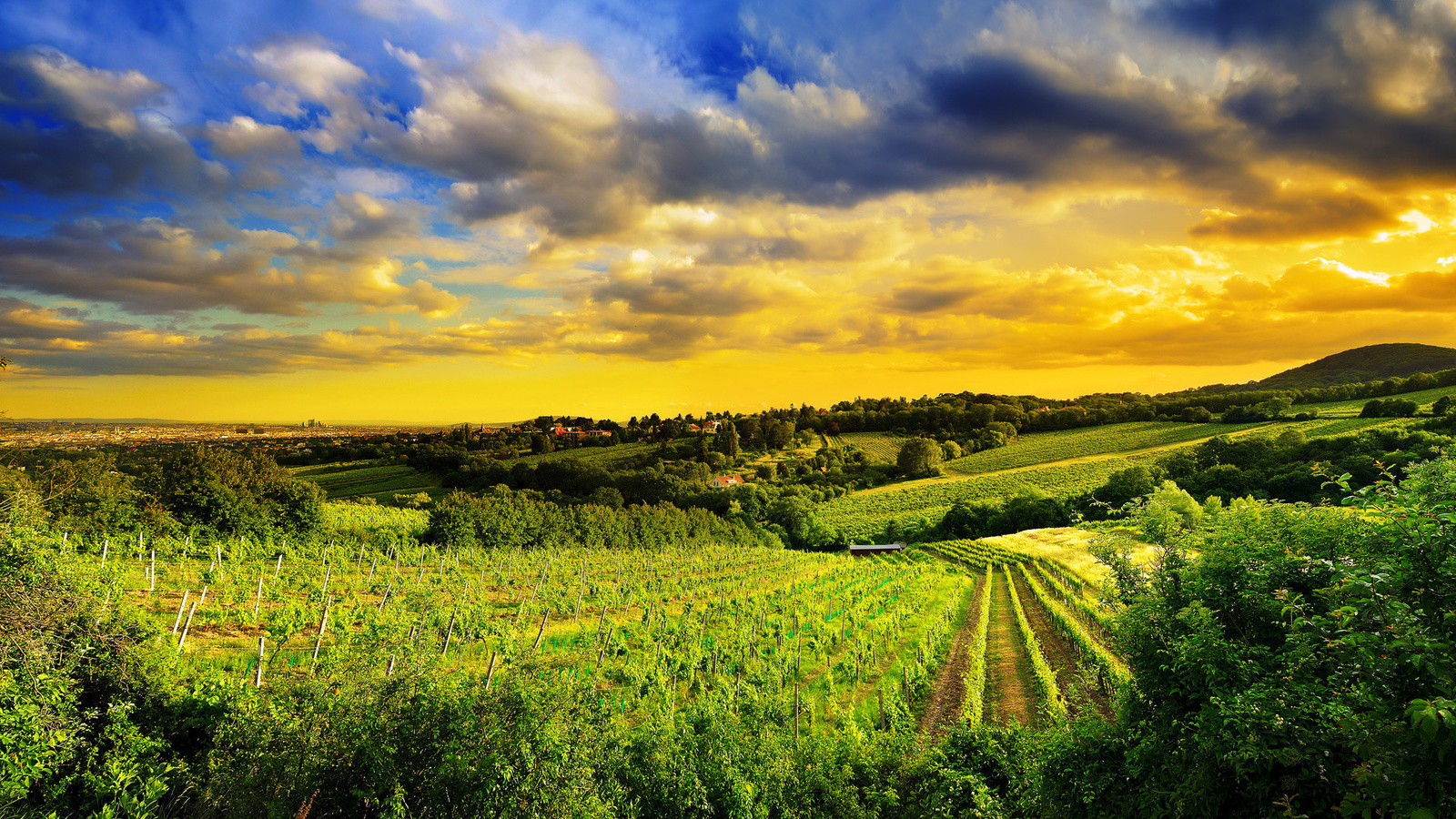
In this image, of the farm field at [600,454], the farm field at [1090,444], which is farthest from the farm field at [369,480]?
the farm field at [1090,444]

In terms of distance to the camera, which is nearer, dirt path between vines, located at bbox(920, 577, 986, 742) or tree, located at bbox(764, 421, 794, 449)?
dirt path between vines, located at bbox(920, 577, 986, 742)

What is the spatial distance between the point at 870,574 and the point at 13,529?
4572 centimetres

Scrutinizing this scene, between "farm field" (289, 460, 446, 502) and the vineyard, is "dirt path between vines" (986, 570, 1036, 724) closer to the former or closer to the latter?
the vineyard

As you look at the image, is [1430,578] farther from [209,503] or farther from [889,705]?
[209,503]

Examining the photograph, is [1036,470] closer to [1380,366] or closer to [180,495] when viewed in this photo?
[180,495]

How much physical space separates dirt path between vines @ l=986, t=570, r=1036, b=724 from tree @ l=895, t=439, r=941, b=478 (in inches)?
2782

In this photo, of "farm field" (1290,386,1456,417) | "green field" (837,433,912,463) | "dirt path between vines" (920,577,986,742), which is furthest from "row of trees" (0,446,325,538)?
"farm field" (1290,386,1456,417)

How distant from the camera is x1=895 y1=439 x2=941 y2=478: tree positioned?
4055 inches

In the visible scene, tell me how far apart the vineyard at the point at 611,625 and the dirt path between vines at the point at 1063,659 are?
161 millimetres

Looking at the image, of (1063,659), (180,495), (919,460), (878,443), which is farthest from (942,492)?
(180,495)

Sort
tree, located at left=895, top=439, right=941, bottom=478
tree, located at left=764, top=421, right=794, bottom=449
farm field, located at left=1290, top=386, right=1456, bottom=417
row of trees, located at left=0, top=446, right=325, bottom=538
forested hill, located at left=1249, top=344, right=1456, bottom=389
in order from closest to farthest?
row of trees, located at left=0, top=446, right=325, bottom=538
farm field, located at left=1290, top=386, right=1456, bottom=417
tree, located at left=895, top=439, right=941, bottom=478
tree, located at left=764, top=421, right=794, bottom=449
forested hill, located at left=1249, top=344, right=1456, bottom=389

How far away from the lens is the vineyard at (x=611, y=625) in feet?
53.5

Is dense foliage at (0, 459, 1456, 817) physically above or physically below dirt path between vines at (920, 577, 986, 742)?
above

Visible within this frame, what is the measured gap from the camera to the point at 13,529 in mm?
12938
